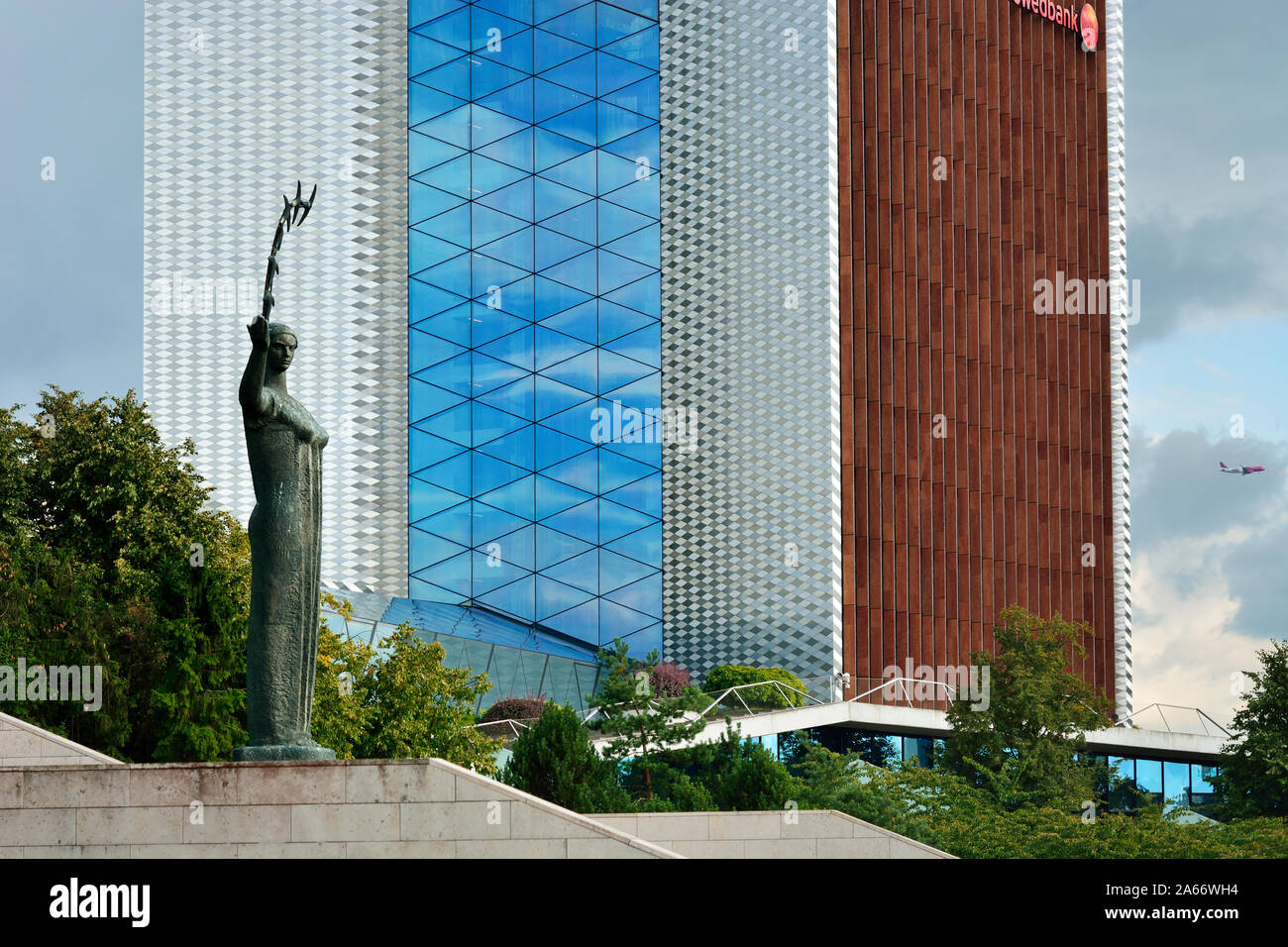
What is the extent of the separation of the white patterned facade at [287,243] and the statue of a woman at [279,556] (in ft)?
136

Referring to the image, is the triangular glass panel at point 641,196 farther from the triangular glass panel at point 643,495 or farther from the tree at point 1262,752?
the tree at point 1262,752

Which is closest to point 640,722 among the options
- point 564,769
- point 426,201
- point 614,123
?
point 564,769

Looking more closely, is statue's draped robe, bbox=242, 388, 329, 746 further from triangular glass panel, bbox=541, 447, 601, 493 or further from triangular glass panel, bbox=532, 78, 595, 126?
triangular glass panel, bbox=532, 78, 595, 126

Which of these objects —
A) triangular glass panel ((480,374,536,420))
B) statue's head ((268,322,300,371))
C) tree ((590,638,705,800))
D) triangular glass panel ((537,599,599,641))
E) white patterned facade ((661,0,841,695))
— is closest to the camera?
statue's head ((268,322,300,371))

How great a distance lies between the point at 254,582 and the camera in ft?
64.7

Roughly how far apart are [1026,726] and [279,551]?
31.9m

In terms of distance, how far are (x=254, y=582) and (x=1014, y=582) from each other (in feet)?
166

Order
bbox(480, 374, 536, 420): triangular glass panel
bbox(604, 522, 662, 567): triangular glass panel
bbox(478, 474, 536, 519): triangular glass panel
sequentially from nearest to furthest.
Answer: bbox(604, 522, 662, 567): triangular glass panel < bbox(478, 474, 536, 519): triangular glass panel < bbox(480, 374, 536, 420): triangular glass panel

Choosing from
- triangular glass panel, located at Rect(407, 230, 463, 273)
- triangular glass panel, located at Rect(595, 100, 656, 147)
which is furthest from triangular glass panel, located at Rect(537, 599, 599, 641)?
triangular glass panel, located at Rect(595, 100, 656, 147)

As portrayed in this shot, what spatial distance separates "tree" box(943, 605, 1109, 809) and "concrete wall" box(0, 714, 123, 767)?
25819 millimetres

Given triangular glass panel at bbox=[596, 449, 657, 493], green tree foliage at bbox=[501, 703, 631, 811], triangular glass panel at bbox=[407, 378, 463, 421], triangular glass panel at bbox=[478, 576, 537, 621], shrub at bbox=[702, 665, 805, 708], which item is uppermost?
triangular glass panel at bbox=[407, 378, 463, 421]

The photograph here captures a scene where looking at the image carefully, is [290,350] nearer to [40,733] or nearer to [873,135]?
[40,733]

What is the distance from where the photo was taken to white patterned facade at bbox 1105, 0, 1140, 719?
71375mm

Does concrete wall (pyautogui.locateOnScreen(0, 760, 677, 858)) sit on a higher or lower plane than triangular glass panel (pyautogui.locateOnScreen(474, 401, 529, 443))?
lower
